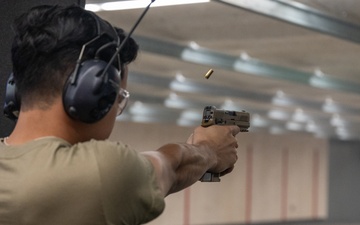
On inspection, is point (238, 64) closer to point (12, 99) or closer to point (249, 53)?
point (249, 53)

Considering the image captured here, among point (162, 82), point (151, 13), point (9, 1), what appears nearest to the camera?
point (9, 1)

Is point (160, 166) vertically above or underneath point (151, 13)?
underneath

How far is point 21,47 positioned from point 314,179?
16799 mm

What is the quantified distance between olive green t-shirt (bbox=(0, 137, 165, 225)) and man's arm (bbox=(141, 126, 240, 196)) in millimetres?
72

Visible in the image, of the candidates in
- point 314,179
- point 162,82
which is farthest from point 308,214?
point 162,82

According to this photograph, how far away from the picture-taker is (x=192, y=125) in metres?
15.8

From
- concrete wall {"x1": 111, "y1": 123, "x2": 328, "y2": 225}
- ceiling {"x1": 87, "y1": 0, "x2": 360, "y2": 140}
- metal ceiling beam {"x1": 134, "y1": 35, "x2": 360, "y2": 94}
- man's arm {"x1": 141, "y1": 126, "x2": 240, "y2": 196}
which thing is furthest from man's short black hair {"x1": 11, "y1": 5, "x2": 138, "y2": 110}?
concrete wall {"x1": 111, "y1": 123, "x2": 328, "y2": 225}

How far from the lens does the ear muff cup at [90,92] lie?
1.76 meters

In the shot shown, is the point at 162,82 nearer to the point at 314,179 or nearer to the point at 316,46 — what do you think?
the point at 316,46

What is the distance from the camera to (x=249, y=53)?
7.53m

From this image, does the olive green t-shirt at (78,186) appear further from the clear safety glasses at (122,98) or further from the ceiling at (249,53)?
the ceiling at (249,53)

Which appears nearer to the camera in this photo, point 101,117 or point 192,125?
point 101,117

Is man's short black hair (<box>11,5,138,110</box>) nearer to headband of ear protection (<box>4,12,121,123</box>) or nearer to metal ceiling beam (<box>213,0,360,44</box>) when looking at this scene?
headband of ear protection (<box>4,12,121,123</box>)

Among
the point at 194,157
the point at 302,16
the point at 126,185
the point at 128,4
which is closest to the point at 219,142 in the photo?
the point at 194,157
